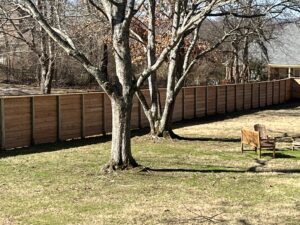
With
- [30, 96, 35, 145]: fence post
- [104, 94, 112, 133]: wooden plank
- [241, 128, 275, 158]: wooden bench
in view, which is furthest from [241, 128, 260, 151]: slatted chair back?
[30, 96, 35, 145]: fence post

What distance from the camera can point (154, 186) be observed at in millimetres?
10516

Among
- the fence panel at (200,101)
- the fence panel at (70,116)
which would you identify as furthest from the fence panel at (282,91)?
the fence panel at (70,116)

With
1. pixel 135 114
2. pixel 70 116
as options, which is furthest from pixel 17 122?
pixel 135 114

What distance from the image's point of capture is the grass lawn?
27.3 ft

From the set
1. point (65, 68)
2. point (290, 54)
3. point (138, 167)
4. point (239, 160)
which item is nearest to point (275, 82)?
point (290, 54)

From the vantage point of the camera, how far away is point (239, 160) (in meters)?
14.2

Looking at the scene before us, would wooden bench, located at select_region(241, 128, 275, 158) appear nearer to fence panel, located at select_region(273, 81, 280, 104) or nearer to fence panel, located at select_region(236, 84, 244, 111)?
fence panel, located at select_region(236, 84, 244, 111)

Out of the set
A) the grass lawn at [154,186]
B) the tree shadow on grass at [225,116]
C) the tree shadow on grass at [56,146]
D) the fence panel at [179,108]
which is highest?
the fence panel at [179,108]

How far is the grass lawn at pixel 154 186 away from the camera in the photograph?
27.3ft

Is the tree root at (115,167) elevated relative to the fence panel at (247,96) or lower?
lower

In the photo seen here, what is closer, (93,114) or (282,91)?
(93,114)

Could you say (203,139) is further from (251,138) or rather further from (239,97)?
(239,97)

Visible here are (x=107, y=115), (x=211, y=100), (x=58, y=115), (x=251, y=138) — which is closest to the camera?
(x=251, y=138)

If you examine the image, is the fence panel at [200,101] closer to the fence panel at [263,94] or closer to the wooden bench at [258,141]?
the fence panel at [263,94]
